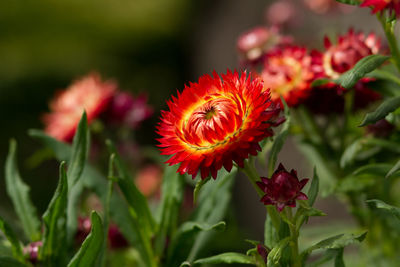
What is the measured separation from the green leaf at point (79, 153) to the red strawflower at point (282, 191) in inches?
12.0

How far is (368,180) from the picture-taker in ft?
2.63

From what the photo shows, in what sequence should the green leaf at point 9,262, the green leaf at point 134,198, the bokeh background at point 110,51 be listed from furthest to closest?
the bokeh background at point 110,51 → the green leaf at point 134,198 → the green leaf at point 9,262

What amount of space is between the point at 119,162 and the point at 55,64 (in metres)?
3.76

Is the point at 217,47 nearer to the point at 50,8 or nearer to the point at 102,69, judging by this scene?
the point at 102,69

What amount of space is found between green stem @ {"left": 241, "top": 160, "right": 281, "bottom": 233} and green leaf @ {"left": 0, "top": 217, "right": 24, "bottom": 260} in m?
0.33

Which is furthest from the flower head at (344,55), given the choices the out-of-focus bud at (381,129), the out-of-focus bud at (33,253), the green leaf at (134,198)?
the out-of-focus bud at (33,253)

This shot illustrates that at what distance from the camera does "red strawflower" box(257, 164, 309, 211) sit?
568mm

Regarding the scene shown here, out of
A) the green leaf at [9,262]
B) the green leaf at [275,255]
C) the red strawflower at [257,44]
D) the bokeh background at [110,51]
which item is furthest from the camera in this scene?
the bokeh background at [110,51]

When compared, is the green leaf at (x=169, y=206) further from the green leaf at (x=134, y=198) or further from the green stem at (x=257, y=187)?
the green stem at (x=257, y=187)

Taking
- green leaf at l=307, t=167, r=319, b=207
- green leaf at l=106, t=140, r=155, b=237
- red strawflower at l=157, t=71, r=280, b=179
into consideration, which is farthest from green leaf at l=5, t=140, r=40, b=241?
green leaf at l=307, t=167, r=319, b=207

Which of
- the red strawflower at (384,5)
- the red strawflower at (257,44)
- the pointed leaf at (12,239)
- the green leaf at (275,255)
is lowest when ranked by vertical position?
the green leaf at (275,255)

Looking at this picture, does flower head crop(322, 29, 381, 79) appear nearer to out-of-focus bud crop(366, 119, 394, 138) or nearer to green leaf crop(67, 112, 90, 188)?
out-of-focus bud crop(366, 119, 394, 138)

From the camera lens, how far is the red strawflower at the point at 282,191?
568 millimetres

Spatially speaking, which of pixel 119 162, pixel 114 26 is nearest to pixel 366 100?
pixel 119 162
